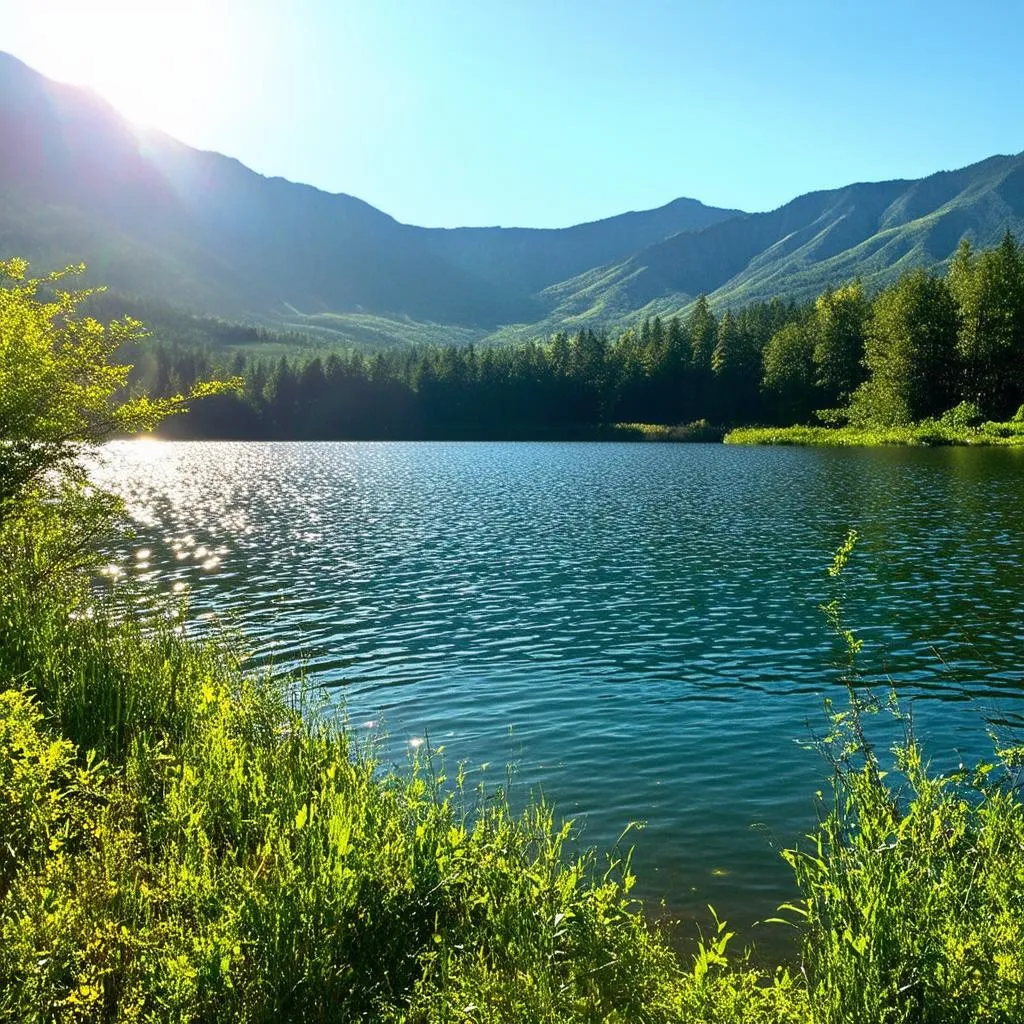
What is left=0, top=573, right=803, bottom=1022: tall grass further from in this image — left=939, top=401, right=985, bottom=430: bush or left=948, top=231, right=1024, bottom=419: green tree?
left=948, top=231, right=1024, bottom=419: green tree

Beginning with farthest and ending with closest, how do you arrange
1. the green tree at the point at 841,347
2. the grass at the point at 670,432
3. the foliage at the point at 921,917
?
the grass at the point at 670,432, the green tree at the point at 841,347, the foliage at the point at 921,917

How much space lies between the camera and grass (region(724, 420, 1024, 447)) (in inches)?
3981

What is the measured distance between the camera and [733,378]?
551 ft

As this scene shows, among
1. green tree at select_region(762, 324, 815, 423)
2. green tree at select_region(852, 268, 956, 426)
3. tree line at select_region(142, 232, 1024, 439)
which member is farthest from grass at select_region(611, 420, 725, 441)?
green tree at select_region(852, 268, 956, 426)

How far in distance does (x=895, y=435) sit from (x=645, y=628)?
104m

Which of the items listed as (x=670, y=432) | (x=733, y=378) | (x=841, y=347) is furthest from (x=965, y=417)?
(x=733, y=378)

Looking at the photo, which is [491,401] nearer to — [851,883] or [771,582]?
[771,582]

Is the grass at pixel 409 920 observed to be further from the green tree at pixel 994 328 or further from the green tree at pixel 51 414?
the green tree at pixel 994 328

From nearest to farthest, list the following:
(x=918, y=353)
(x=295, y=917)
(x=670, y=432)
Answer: (x=295, y=917), (x=918, y=353), (x=670, y=432)

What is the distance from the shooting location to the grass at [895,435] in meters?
101

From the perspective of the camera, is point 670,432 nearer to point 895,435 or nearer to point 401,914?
point 895,435

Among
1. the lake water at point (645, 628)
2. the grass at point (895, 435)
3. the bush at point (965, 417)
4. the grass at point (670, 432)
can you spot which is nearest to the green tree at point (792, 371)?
the grass at point (670, 432)

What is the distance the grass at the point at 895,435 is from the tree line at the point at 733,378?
5.09 meters

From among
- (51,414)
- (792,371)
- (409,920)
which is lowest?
(409,920)
